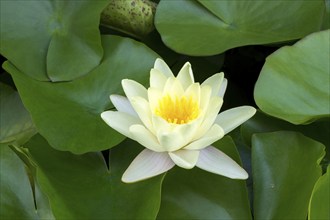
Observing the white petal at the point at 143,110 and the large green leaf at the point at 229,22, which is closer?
the white petal at the point at 143,110

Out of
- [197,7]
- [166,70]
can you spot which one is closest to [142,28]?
[197,7]

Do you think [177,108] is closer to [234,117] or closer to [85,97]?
[234,117]

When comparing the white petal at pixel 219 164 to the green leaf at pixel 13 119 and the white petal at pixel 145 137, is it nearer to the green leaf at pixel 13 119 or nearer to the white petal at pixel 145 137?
the white petal at pixel 145 137

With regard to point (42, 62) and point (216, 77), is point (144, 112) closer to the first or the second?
point (216, 77)

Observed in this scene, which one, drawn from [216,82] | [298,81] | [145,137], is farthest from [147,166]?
[298,81]

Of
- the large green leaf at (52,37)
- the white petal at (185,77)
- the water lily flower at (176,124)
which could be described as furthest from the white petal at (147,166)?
the large green leaf at (52,37)
